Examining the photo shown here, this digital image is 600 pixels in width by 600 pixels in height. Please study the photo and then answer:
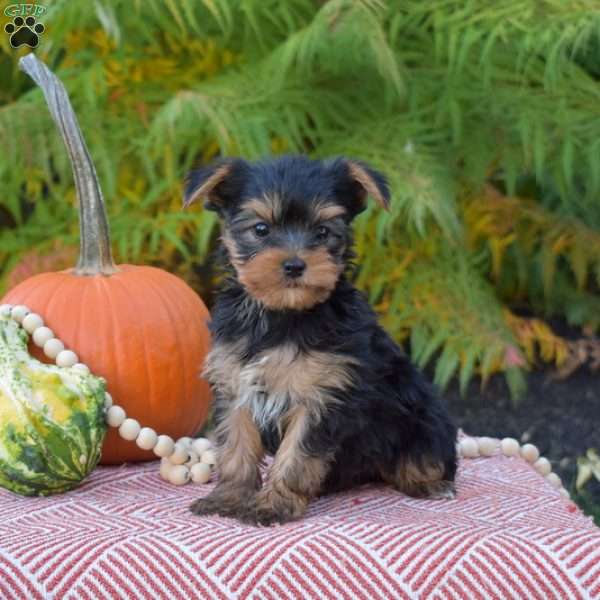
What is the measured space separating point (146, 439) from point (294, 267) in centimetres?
113

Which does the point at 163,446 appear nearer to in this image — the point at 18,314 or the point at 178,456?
the point at 178,456

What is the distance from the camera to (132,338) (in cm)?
395

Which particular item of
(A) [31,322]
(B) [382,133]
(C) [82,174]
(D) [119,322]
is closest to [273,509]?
(D) [119,322]

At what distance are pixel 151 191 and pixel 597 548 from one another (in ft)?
11.6

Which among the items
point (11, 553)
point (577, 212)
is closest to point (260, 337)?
point (11, 553)

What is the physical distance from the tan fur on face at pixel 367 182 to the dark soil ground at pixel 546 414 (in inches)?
109

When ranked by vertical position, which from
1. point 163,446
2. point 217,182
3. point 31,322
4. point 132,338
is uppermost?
point 217,182

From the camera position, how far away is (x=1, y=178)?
231 inches

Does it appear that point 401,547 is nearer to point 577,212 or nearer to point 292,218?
point 292,218

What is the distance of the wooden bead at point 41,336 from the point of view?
12.6 feet

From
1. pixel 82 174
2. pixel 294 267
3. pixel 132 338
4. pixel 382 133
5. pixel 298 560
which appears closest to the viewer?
pixel 298 560

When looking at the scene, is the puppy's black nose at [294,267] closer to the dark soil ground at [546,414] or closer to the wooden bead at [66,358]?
the wooden bead at [66,358]

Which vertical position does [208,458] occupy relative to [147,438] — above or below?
below

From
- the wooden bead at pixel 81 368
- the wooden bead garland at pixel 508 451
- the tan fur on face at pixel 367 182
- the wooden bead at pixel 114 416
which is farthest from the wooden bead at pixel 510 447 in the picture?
the wooden bead at pixel 81 368
